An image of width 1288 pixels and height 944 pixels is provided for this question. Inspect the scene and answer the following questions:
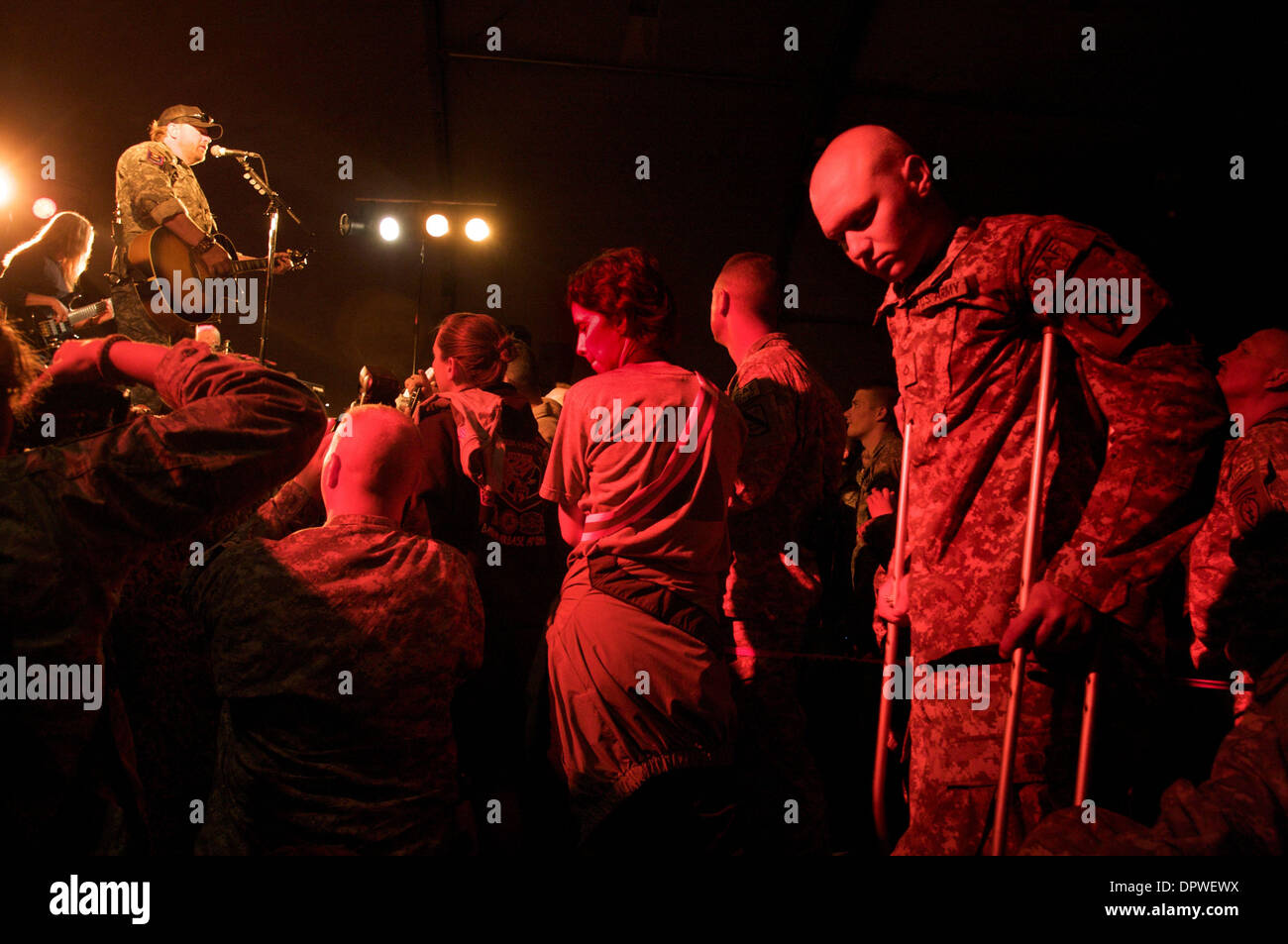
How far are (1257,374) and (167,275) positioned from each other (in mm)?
5028

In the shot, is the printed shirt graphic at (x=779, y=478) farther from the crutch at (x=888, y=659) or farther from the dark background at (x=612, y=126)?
the dark background at (x=612, y=126)

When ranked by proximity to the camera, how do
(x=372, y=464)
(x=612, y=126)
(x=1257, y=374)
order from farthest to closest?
(x=612, y=126), (x=1257, y=374), (x=372, y=464)

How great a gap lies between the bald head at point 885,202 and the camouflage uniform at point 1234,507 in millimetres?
1484

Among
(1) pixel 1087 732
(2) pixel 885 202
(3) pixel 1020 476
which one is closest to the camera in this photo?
(1) pixel 1087 732

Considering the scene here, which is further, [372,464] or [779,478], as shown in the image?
[779,478]

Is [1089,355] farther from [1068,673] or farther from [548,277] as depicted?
[548,277]

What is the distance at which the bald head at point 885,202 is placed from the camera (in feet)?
5.76

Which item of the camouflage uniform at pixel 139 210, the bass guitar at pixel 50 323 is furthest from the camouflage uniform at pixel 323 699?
the camouflage uniform at pixel 139 210

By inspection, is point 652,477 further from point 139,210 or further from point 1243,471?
point 139,210

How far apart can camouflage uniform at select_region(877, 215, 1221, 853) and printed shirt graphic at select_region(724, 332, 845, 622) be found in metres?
0.69

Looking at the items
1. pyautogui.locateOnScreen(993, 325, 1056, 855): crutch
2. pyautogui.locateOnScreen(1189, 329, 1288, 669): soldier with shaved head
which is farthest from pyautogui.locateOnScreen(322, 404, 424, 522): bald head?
pyautogui.locateOnScreen(1189, 329, 1288, 669): soldier with shaved head

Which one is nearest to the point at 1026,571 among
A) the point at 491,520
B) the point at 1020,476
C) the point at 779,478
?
the point at 1020,476

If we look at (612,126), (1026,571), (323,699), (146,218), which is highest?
(612,126)

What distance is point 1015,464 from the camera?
1590mm
